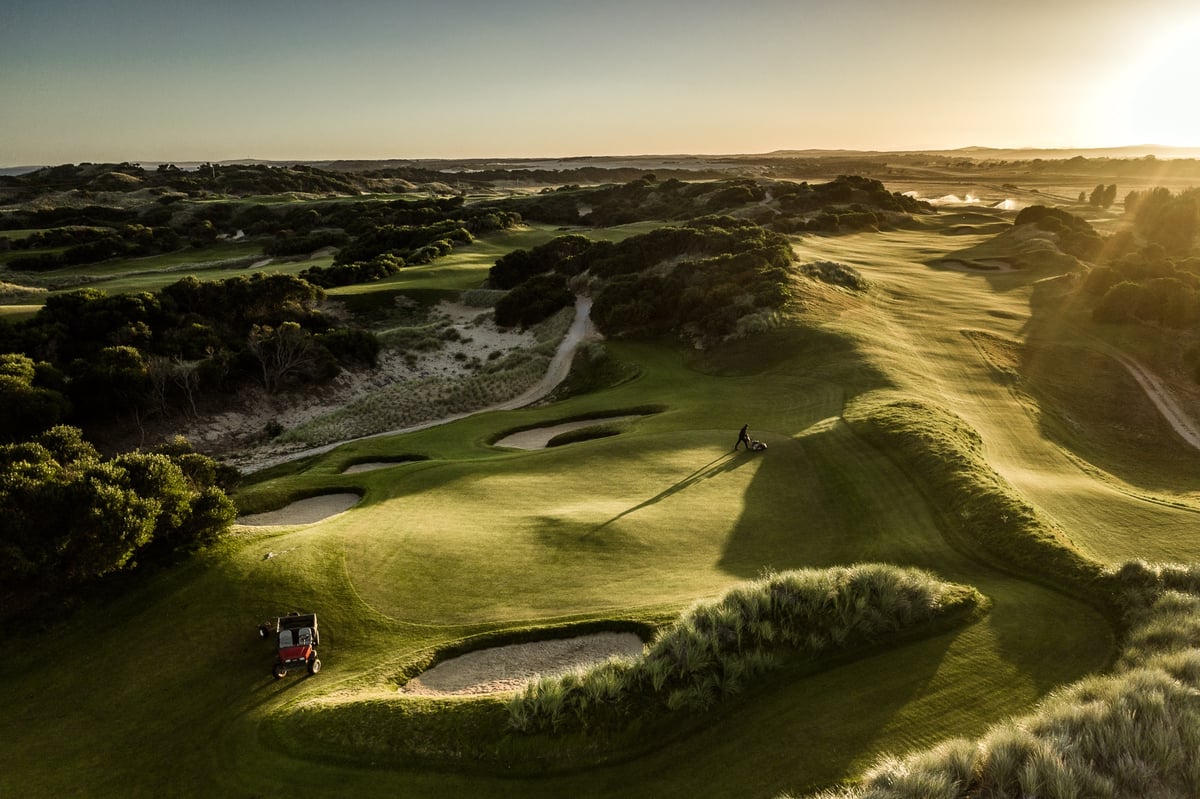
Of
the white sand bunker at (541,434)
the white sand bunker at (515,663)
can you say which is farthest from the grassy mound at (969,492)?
the white sand bunker at (541,434)

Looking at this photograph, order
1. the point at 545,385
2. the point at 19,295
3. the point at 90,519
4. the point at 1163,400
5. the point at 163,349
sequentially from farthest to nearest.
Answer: the point at 19,295 → the point at 545,385 → the point at 163,349 → the point at 1163,400 → the point at 90,519

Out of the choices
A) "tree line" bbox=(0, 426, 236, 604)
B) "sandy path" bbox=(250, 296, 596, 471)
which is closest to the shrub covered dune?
"tree line" bbox=(0, 426, 236, 604)

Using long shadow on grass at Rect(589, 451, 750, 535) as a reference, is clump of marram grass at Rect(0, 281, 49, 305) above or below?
above

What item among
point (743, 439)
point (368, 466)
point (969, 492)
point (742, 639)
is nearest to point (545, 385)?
point (368, 466)

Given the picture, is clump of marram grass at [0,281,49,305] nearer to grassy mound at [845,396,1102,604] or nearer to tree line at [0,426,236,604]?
tree line at [0,426,236,604]

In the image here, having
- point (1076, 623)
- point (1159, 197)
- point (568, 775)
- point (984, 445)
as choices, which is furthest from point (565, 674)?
point (1159, 197)

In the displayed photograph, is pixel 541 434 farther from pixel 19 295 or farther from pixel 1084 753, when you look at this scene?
pixel 19 295
